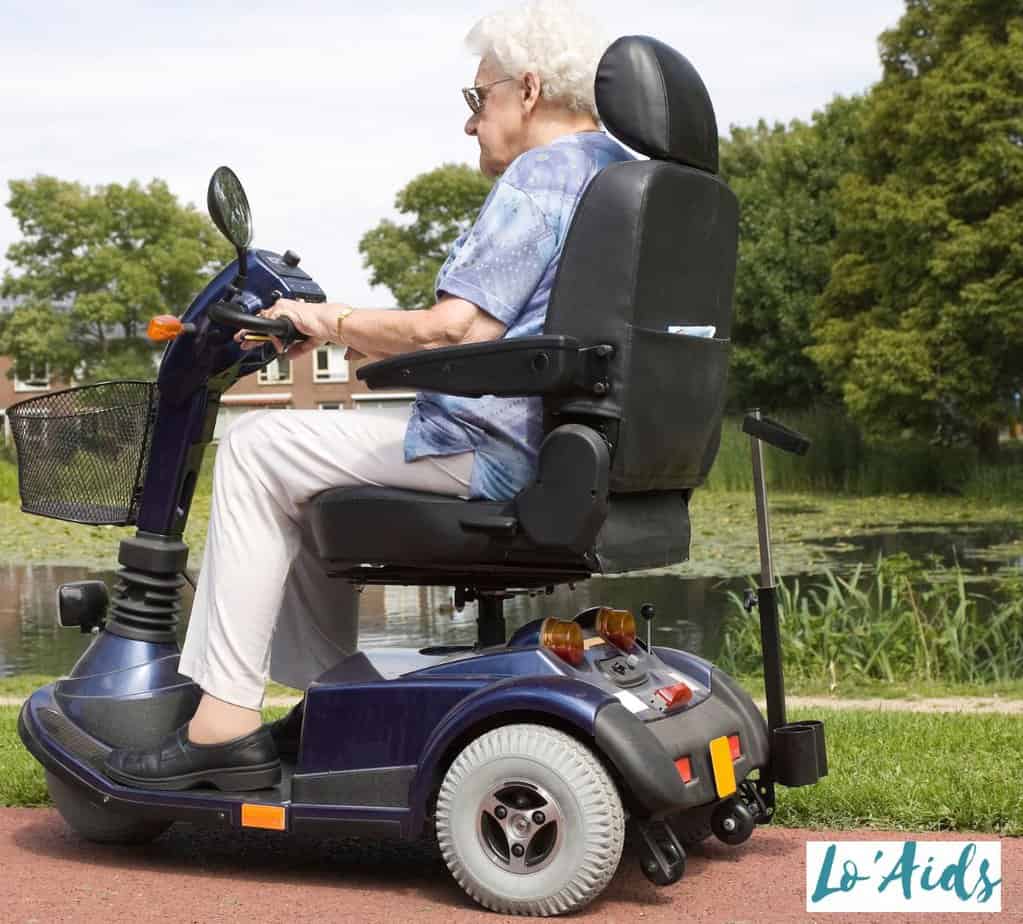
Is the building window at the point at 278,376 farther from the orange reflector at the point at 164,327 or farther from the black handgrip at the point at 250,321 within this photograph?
the black handgrip at the point at 250,321

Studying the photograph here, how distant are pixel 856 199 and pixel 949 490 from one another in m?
4.66

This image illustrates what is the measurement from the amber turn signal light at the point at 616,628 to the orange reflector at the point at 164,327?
3.50 ft

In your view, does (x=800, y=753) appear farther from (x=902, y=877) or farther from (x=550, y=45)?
(x=550, y=45)

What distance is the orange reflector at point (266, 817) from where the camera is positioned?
10.8 feet

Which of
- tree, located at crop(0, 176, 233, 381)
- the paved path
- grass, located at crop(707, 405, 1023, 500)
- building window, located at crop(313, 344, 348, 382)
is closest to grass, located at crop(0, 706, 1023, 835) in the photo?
the paved path

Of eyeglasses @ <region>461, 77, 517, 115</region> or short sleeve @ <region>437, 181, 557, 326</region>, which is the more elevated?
eyeglasses @ <region>461, 77, 517, 115</region>

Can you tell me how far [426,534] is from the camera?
3.20 m

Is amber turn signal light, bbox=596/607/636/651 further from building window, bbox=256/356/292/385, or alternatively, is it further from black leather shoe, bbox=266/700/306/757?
building window, bbox=256/356/292/385

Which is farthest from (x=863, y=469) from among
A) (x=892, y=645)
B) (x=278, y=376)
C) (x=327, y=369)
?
(x=278, y=376)

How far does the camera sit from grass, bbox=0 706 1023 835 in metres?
3.77

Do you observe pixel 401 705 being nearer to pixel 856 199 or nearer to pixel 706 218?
pixel 706 218

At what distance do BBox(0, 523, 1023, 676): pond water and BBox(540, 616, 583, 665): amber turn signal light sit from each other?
3447 mm

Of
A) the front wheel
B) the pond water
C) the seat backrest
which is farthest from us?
the pond water

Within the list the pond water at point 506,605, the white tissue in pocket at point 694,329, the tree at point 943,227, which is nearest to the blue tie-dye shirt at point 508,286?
the white tissue in pocket at point 694,329
